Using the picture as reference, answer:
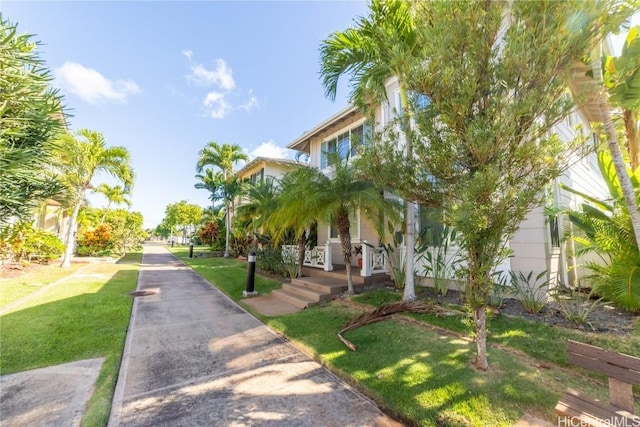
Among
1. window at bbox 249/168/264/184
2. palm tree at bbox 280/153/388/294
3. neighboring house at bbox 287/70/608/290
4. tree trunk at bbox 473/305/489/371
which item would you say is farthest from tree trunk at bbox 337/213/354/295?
window at bbox 249/168/264/184

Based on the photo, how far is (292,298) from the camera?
8.30 meters

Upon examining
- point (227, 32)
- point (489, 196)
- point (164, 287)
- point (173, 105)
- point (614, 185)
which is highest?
point (227, 32)

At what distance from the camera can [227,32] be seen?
11.6m

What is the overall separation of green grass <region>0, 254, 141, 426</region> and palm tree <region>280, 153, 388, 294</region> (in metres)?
4.98

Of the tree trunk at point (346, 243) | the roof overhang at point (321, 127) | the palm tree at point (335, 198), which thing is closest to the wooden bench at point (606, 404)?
the palm tree at point (335, 198)

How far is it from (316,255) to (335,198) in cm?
473

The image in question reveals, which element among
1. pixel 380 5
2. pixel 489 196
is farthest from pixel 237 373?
pixel 380 5

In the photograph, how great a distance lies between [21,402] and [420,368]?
203 inches

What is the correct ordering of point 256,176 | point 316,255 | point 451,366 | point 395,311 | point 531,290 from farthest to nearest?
point 256,176, point 316,255, point 395,311, point 531,290, point 451,366

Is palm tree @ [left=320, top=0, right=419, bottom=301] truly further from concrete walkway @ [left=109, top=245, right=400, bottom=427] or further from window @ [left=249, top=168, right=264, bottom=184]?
window @ [left=249, top=168, right=264, bottom=184]

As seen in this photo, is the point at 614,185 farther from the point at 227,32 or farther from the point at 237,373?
the point at 227,32

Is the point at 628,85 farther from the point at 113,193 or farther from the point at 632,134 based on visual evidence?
the point at 113,193

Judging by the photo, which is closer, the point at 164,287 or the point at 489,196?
the point at 489,196

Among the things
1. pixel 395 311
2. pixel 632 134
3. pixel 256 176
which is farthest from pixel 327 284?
pixel 256 176
